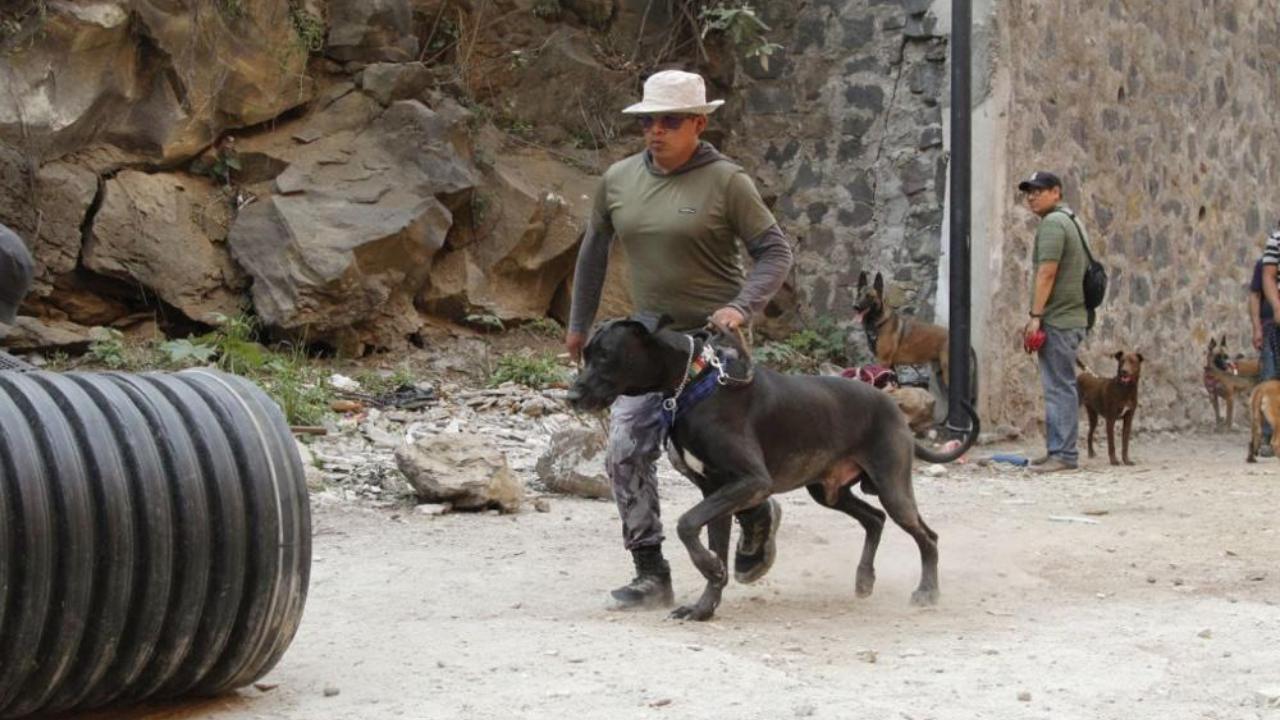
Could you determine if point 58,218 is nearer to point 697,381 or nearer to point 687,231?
point 687,231

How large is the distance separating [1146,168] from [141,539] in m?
12.5

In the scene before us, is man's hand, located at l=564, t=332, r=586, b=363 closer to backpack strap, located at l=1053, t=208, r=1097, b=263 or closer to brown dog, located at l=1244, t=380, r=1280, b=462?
backpack strap, located at l=1053, t=208, r=1097, b=263

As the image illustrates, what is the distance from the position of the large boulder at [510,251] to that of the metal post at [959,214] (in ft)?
10.5

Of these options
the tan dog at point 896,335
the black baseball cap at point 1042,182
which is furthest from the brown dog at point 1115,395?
the black baseball cap at point 1042,182

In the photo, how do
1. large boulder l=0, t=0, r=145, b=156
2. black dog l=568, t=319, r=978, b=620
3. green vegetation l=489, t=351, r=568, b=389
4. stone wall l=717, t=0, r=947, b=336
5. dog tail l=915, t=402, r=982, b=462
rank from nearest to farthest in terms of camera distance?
black dog l=568, t=319, r=978, b=620, dog tail l=915, t=402, r=982, b=462, large boulder l=0, t=0, r=145, b=156, green vegetation l=489, t=351, r=568, b=389, stone wall l=717, t=0, r=947, b=336

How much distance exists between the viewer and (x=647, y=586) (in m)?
6.42

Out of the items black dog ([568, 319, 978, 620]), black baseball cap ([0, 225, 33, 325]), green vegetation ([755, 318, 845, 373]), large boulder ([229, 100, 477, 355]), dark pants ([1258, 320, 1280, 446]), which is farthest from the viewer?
green vegetation ([755, 318, 845, 373])

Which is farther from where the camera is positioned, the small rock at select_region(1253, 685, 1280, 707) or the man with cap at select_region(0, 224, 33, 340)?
the man with cap at select_region(0, 224, 33, 340)

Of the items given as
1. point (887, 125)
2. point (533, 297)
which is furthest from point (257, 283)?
point (887, 125)

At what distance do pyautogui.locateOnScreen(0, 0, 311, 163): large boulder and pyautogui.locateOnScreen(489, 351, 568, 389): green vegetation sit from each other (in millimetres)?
2720

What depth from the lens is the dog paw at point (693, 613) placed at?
6109 mm

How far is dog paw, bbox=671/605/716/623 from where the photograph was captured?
6109 mm

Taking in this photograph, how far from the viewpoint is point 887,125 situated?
556 inches

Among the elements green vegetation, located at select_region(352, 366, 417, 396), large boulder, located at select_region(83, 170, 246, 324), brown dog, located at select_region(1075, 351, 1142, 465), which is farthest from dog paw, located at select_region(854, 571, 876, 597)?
large boulder, located at select_region(83, 170, 246, 324)
